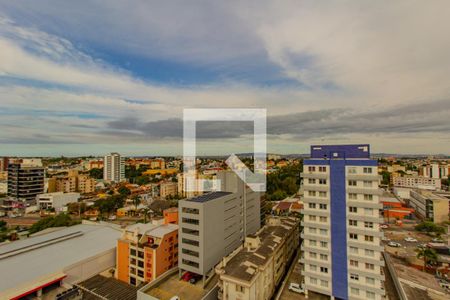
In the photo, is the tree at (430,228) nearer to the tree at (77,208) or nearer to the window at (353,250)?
the window at (353,250)

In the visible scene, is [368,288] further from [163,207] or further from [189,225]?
[163,207]

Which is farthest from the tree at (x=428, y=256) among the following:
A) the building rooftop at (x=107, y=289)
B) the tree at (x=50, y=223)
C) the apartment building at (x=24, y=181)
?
the apartment building at (x=24, y=181)

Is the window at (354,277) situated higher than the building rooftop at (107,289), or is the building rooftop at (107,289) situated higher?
the window at (354,277)

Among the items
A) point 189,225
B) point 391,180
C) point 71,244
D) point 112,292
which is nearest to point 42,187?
point 71,244

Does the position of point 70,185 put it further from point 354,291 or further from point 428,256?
point 428,256

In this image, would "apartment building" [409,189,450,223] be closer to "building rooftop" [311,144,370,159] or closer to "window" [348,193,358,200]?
"building rooftop" [311,144,370,159]

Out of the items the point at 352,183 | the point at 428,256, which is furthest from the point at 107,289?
the point at 428,256
